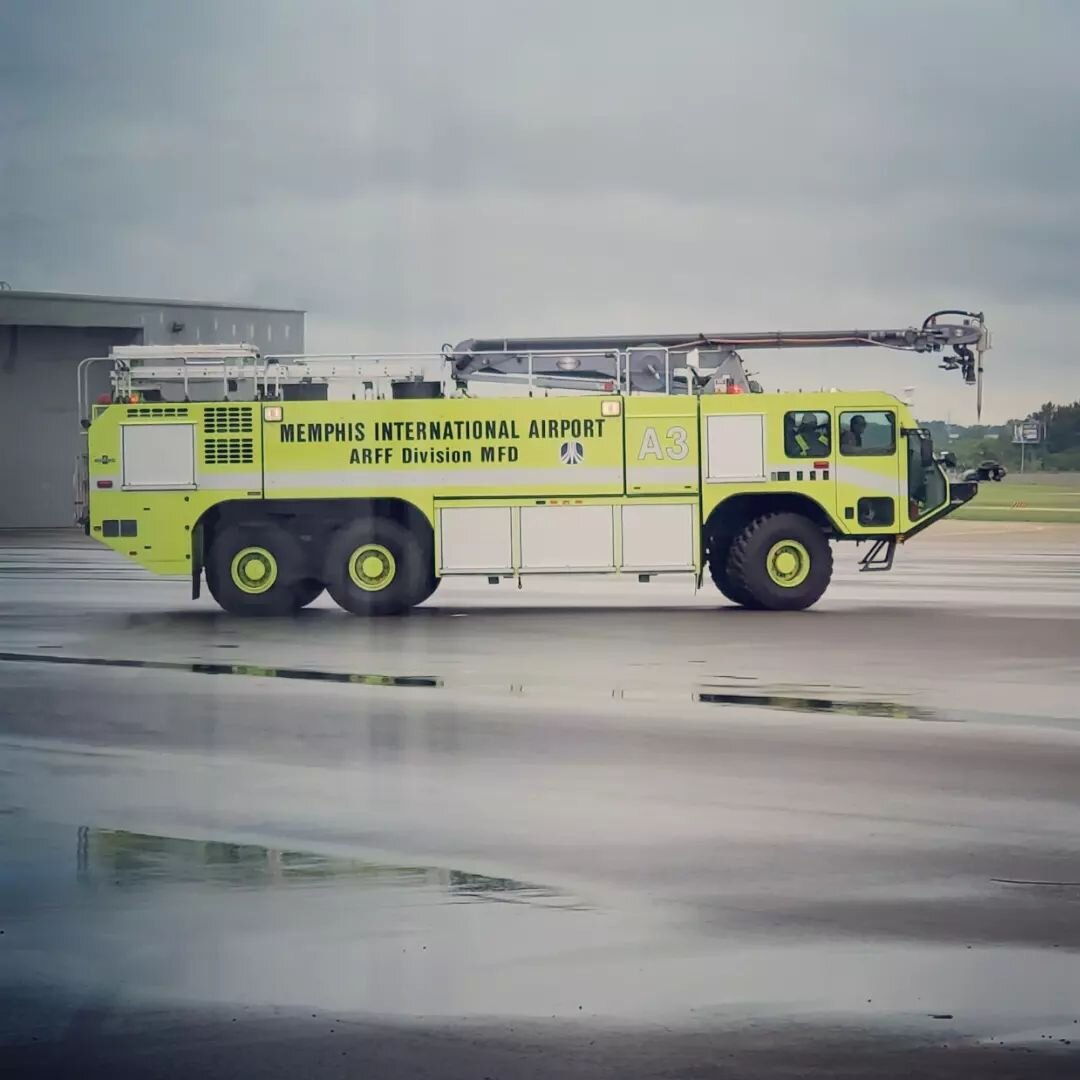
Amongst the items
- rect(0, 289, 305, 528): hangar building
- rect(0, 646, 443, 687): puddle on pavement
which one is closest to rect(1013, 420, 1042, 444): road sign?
rect(0, 289, 305, 528): hangar building

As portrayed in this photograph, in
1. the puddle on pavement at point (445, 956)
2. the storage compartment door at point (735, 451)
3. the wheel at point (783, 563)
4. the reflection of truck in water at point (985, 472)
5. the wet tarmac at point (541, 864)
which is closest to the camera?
the wet tarmac at point (541, 864)

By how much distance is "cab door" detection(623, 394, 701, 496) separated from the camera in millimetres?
24031

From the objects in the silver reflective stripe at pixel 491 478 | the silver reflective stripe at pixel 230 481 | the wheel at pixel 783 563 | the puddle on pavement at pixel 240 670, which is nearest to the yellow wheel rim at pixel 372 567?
the silver reflective stripe at pixel 491 478

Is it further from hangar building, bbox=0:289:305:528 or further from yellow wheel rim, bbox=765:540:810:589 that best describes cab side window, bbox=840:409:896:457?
hangar building, bbox=0:289:305:528

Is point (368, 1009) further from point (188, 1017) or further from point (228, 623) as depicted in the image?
point (228, 623)

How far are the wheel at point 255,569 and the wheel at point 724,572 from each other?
5160 millimetres

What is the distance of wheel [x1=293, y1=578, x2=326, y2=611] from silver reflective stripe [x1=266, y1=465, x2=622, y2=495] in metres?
1.24

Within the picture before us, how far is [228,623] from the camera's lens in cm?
2302

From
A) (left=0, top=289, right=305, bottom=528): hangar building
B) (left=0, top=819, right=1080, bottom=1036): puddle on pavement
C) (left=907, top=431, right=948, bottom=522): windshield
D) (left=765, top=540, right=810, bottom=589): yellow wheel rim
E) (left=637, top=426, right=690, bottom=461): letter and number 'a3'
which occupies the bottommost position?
(left=0, top=819, right=1080, bottom=1036): puddle on pavement

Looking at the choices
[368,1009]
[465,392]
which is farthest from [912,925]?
[465,392]

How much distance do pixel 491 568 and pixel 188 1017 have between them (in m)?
17.6

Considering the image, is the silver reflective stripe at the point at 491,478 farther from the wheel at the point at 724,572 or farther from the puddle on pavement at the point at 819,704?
the puddle on pavement at the point at 819,704

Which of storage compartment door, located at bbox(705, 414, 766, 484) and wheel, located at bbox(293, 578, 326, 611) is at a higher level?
storage compartment door, located at bbox(705, 414, 766, 484)

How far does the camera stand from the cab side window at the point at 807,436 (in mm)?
24125
